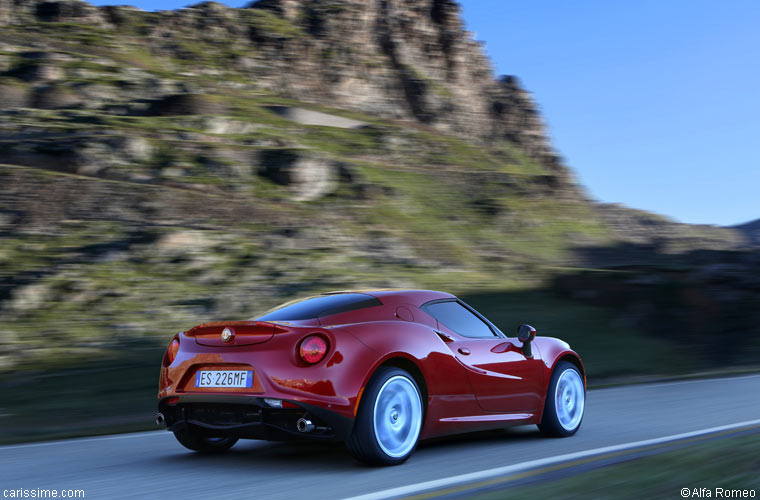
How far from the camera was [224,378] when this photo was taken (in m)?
5.34

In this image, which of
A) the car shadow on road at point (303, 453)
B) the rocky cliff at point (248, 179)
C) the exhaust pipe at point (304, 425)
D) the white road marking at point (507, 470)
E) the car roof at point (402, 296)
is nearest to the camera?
the white road marking at point (507, 470)

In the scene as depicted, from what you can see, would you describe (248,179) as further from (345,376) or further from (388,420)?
(345,376)

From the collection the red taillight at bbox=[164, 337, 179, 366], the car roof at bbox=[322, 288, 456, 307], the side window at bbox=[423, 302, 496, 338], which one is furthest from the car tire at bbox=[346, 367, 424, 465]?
the red taillight at bbox=[164, 337, 179, 366]

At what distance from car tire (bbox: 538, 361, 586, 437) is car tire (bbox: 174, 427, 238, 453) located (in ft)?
8.75

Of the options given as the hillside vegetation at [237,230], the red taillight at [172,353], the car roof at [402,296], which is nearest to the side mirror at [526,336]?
the car roof at [402,296]

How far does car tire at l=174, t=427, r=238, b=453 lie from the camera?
604cm

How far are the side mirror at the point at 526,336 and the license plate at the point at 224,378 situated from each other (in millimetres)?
2353

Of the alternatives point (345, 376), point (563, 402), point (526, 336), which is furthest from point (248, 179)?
point (345, 376)

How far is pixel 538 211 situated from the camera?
4794 centimetres

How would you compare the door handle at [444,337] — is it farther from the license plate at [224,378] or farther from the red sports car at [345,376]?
the license plate at [224,378]

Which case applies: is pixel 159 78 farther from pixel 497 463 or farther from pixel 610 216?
pixel 497 463

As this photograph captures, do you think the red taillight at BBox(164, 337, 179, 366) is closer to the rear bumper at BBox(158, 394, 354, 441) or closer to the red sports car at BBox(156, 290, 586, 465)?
the red sports car at BBox(156, 290, 586, 465)

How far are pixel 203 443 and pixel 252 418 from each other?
1191mm

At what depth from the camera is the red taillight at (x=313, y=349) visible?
5148 millimetres
